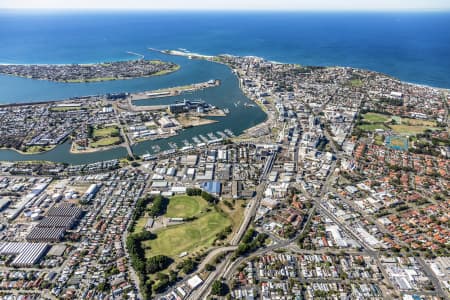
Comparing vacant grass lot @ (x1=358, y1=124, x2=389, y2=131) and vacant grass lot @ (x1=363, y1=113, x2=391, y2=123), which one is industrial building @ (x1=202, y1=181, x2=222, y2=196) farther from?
vacant grass lot @ (x1=363, y1=113, x2=391, y2=123)

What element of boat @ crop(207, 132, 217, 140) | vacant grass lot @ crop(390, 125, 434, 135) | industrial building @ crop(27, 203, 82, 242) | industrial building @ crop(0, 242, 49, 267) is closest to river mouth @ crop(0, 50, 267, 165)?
boat @ crop(207, 132, 217, 140)

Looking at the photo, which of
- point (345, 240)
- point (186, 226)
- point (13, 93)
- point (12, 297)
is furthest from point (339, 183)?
point (13, 93)

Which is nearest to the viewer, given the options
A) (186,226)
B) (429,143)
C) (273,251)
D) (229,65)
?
(273,251)

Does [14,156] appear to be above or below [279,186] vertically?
below

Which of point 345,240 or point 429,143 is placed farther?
point 429,143

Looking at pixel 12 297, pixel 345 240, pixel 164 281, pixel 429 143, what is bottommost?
pixel 12 297

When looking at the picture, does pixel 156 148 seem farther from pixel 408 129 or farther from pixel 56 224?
pixel 408 129

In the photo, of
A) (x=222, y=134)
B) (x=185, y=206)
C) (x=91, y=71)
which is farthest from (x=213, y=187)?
(x=91, y=71)

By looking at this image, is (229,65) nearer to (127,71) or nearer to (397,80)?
(127,71)
